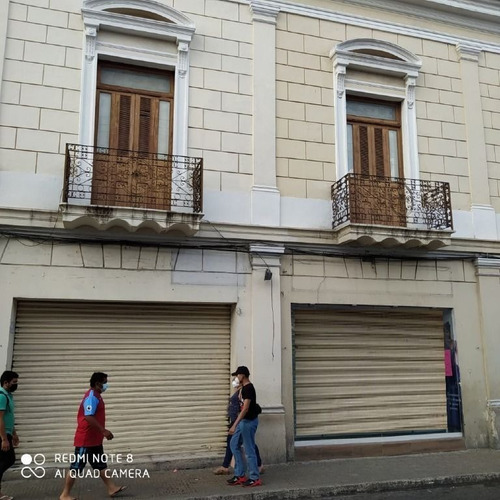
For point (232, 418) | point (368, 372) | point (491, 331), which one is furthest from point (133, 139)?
point (491, 331)

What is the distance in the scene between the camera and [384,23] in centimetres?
1028

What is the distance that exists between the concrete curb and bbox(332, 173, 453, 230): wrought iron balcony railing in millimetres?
4038

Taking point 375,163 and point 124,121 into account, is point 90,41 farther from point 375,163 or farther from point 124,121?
point 375,163

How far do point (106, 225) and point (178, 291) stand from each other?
61.0 inches

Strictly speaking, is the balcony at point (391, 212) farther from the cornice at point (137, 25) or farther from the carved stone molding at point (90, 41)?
the carved stone molding at point (90, 41)

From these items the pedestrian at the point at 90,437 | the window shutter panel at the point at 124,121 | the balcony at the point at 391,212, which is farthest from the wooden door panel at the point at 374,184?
the pedestrian at the point at 90,437

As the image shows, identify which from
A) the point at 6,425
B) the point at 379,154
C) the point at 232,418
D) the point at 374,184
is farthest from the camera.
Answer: the point at 379,154

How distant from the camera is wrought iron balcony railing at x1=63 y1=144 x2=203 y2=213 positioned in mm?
7895

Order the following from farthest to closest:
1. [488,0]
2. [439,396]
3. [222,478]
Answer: [488,0] → [439,396] → [222,478]

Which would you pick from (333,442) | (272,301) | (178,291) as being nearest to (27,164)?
Result: (178,291)

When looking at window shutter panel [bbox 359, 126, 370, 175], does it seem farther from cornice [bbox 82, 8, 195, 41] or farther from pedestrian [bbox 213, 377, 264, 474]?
pedestrian [bbox 213, 377, 264, 474]

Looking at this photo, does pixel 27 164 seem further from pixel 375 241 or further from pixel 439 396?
pixel 439 396

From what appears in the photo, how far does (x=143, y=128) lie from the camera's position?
881 centimetres

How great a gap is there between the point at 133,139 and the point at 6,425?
4.79 metres
